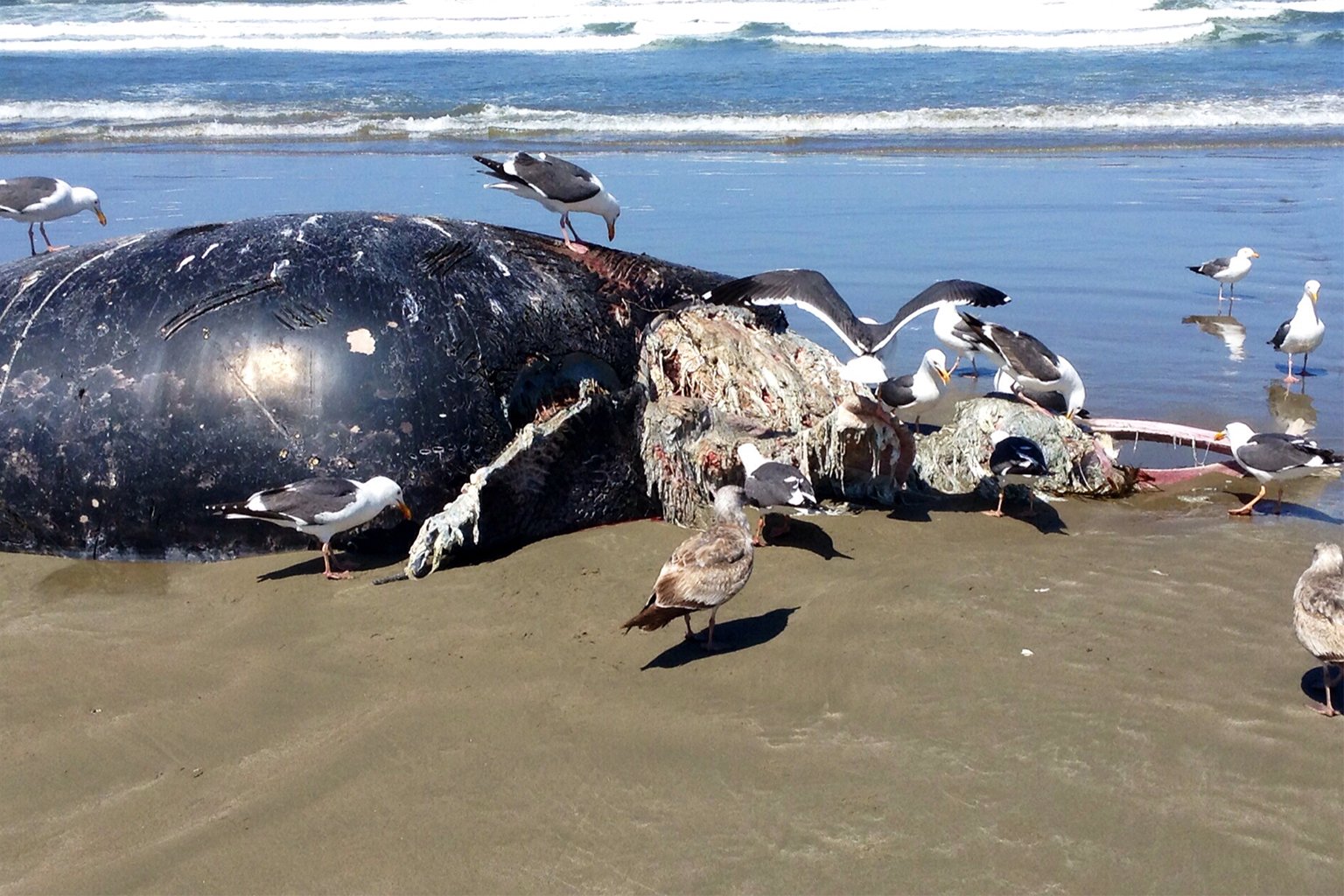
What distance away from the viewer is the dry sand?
350 cm

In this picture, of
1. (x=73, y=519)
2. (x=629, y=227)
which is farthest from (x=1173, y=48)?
(x=73, y=519)

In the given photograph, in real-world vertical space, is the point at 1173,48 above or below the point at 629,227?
A: above

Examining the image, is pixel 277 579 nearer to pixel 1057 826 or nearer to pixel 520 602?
pixel 520 602

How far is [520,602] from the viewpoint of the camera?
17.0ft

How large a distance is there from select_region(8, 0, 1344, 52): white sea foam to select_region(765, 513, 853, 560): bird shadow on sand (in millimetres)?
26434

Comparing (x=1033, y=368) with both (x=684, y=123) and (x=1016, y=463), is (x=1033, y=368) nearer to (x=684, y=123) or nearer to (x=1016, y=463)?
(x=1016, y=463)

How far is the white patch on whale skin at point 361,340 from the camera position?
220 inches

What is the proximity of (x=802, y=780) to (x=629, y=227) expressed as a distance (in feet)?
27.8

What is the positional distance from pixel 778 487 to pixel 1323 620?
222cm

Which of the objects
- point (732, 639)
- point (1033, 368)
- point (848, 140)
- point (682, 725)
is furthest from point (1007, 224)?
point (682, 725)

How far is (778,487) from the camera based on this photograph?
5.52 meters

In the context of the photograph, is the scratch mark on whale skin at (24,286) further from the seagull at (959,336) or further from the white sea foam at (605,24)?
the white sea foam at (605,24)

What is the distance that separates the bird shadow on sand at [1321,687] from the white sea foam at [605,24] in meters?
27.6

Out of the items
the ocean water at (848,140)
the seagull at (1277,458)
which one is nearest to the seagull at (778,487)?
the seagull at (1277,458)
